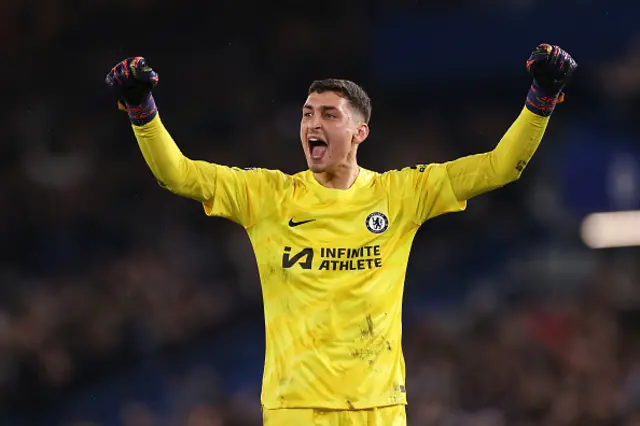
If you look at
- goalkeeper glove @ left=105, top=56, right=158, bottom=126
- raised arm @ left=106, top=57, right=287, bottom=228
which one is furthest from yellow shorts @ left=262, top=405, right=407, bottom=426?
goalkeeper glove @ left=105, top=56, right=158, bottom=126

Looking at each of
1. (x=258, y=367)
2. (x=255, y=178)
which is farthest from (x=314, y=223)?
(x=258, y=367)

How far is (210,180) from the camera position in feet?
16.5

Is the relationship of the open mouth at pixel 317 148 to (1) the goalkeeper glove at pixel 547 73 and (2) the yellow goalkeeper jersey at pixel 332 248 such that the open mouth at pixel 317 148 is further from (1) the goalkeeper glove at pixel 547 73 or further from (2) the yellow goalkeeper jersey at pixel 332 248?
(1) the goalkeeper glove at pixel 547 73

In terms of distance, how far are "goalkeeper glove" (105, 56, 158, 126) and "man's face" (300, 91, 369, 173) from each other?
31.4 inches

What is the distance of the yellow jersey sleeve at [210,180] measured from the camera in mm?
4793

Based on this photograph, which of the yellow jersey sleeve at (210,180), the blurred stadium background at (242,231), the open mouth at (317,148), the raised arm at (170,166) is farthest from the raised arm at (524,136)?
the blurred stadium background at (242,231)

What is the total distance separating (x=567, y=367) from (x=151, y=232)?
3457mm

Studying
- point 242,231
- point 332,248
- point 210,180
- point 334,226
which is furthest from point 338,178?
point 242,231

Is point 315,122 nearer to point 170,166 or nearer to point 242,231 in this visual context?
point 170,166

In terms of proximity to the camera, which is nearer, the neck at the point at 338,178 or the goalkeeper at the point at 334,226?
the goalkeeper at the point at 334,226

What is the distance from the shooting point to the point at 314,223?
5.15 meters

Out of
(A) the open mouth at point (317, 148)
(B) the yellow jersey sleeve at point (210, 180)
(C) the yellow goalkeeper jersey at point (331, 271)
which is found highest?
(A) the open mouth at point (317, 148)

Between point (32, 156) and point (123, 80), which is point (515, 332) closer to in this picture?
point (32, 156)

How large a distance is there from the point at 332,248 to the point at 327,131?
55 centimetres
